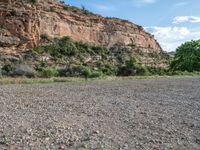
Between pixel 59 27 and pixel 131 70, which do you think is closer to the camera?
pixel 131 70

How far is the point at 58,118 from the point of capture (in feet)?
32.0

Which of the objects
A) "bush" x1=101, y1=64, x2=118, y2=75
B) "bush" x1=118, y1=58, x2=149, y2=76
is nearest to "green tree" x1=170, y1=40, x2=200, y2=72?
"bush" x1=118, y1=58, x2=149, y2=76

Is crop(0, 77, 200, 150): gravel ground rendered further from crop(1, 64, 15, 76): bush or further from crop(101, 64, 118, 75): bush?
crop(101, 64, 118, 75): bush

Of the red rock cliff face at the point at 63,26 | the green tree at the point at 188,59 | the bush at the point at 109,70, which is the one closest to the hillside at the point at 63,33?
the red rock cliff face at the point at 63,26

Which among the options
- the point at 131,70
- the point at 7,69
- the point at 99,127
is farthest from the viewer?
the point at 131,70

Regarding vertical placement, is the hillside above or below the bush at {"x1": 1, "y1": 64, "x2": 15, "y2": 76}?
above

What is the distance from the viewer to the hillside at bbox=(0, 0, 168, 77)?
155 feet

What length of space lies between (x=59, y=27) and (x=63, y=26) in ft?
4.23

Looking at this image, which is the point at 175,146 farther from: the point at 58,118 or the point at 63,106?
the point at 63,106

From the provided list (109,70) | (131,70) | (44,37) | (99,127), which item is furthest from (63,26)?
(99,127)

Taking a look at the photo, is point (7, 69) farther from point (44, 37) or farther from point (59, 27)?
point (59, 27)

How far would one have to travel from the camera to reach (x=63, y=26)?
6062cm

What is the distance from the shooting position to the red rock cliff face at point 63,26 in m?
48.8

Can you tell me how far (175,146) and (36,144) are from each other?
2516 mm
